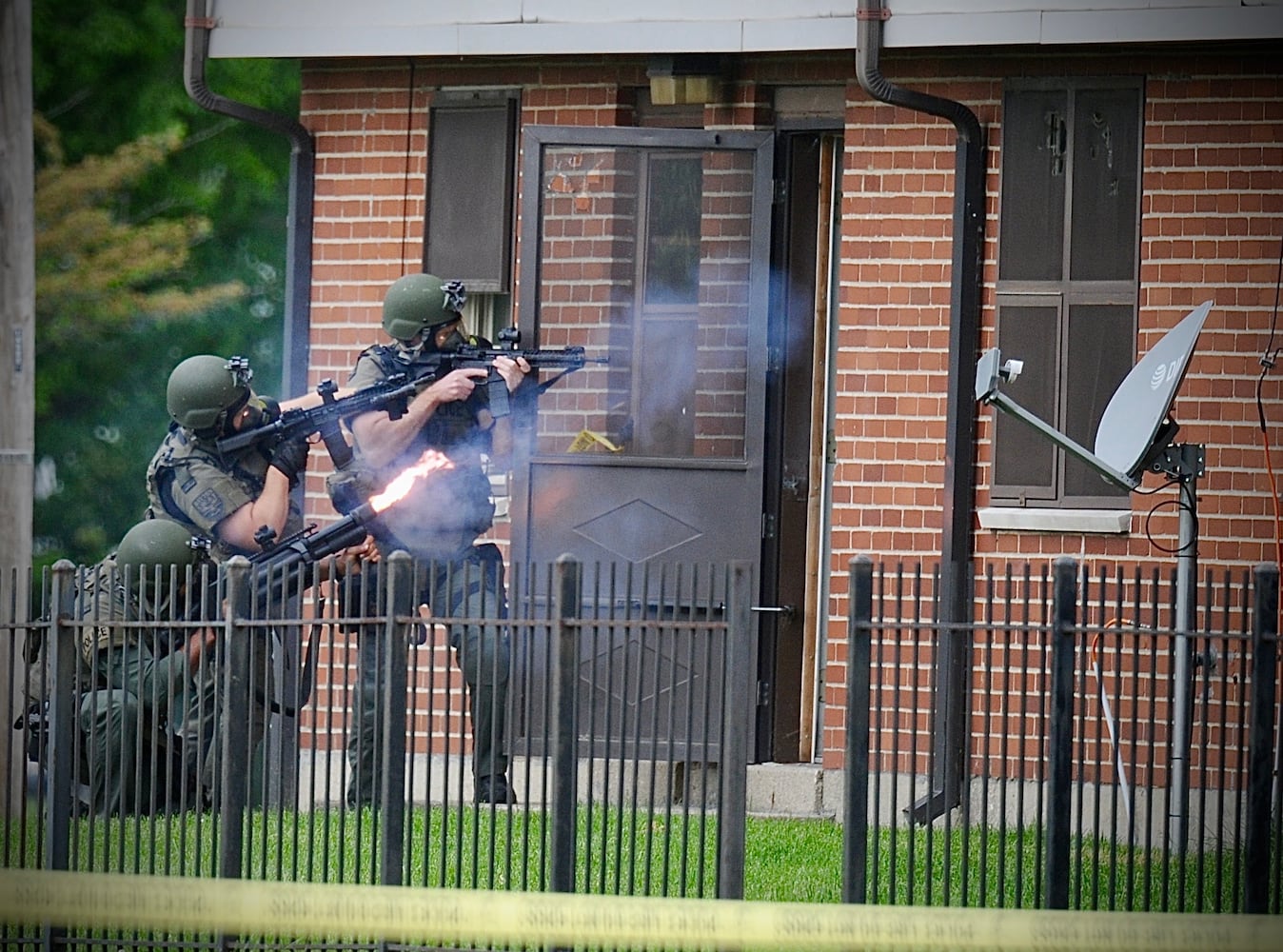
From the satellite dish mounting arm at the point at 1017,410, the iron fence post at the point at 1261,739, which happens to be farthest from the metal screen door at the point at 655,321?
the iron fence post at the point at 1261,739

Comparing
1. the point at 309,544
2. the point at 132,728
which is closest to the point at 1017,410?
the point at 309,544

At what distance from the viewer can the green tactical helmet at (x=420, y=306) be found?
1028cm

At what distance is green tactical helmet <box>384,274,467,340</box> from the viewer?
10.3 m

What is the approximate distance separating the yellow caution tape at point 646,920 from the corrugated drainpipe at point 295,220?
5805mm

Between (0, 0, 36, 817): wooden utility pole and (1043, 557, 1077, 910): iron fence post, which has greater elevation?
(0, 0, 36, 817): wooden utility pole

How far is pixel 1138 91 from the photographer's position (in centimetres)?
1032

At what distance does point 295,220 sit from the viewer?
1148 cm

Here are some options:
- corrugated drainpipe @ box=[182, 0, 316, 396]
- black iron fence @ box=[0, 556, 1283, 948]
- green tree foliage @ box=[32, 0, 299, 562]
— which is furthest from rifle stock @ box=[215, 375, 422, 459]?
green tree foliage @ box=[32, 0, 299, 562]

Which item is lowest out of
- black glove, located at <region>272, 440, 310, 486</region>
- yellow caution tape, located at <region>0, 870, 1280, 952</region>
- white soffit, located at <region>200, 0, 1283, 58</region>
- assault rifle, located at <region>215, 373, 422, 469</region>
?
yellow caution tape, located at <region>0, 870, 1280, 952</region>

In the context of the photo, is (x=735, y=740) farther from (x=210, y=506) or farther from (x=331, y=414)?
(x=210, y=506)

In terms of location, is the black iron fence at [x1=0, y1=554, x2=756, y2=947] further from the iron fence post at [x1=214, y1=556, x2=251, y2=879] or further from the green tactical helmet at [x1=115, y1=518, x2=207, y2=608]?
the green tactical helmet at [x1=115, y1=518, x2=207, y2=608]

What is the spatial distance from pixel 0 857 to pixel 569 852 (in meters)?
2.63

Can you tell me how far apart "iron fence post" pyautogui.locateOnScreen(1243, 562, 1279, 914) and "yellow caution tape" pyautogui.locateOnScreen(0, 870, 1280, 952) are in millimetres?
1156

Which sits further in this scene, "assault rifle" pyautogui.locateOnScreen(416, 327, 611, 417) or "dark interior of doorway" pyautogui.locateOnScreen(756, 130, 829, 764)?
"dark interior of doorway" pyautogui.locateOnScreen(756, 130, 829, 764)
